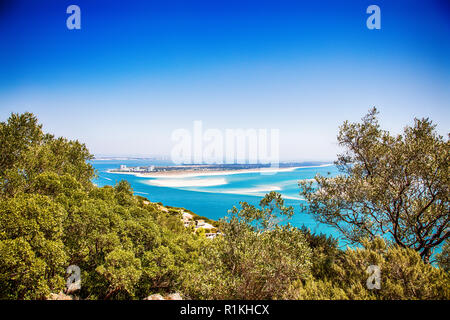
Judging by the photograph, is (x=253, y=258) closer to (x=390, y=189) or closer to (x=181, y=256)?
(x=181, y=256)

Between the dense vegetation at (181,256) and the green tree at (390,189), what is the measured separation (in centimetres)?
26

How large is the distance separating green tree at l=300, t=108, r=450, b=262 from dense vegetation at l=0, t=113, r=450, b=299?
256mm

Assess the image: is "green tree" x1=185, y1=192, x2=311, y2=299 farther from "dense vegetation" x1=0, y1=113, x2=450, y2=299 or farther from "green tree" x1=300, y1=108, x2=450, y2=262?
"green tree" x1=300, y1=108, x2=450, y2=262

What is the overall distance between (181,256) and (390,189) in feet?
42.6

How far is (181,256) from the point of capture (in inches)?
544

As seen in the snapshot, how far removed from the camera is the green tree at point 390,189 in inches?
392

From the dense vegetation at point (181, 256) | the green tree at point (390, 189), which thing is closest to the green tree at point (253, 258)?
the dense vegetation at point (181, 256)

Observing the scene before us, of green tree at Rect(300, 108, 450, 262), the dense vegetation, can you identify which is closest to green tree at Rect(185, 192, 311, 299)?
the dense vegetation

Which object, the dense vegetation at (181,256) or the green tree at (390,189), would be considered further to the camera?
the green tree at (390,189)

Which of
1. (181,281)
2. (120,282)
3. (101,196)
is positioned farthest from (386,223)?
(101,196)

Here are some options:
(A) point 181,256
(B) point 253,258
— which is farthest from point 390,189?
(A) point 181,256

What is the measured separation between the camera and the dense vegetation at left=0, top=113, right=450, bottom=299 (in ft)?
25.3

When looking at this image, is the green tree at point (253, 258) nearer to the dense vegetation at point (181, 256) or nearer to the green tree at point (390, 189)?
the dense vegetation at point (181, 256)
